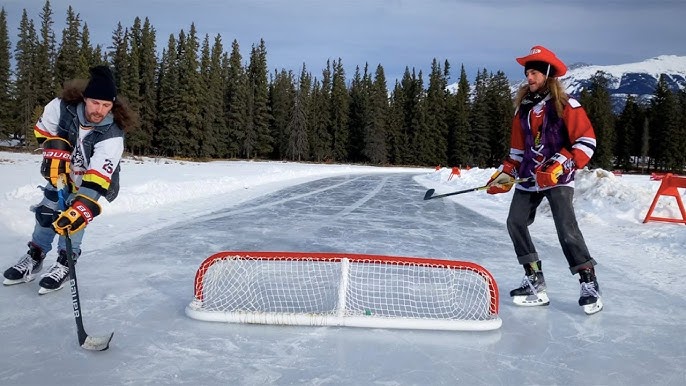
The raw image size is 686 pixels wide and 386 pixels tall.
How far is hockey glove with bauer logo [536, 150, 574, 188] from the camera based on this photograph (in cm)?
358

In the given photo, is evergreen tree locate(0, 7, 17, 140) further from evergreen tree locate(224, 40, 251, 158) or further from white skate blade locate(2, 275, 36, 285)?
white skate blade locate(2, 275, 36, 285)

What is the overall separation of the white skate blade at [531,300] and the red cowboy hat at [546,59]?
1800mm

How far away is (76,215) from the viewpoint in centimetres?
318

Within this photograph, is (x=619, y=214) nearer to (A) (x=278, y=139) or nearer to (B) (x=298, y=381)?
(B) (x=298, y=381)

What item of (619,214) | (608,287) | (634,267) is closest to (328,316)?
(608,287)

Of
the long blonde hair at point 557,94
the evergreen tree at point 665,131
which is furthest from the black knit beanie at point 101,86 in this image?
the evergreen tree at point 665,131

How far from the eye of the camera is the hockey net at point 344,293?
3.30 meters

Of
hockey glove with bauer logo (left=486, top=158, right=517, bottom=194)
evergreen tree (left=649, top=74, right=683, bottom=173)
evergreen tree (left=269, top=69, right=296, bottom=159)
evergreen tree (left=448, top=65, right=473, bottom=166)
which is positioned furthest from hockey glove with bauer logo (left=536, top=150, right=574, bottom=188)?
evergreen tree (left=649, top=74, right=683, bottom=173)

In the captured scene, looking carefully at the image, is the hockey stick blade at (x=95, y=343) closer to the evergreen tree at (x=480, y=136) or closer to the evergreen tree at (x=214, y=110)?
the evergreen tree at (x=214, y=110)

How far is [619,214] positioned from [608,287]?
16.6 ft

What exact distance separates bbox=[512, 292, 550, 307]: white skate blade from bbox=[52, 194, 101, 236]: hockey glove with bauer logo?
328 cm

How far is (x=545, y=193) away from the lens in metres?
3.95

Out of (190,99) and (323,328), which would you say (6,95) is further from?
(323,328)

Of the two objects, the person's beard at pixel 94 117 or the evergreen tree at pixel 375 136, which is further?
the evergreen tree at pixel 375 136
